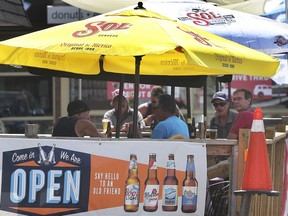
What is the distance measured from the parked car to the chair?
8148mm

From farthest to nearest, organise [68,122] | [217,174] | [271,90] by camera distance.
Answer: [271,90], [68,122], [217,174]

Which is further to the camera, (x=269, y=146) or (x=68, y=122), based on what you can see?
(x=68, y=122)

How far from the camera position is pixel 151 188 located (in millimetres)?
6223

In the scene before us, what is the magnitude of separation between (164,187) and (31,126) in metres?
1.23

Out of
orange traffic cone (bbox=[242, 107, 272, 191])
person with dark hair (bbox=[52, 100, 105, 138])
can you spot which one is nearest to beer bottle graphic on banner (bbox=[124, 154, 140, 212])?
orange traffic cone (bbox=[242, 107, 272, 191])

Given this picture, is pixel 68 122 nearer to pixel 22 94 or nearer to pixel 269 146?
pixel 269 146

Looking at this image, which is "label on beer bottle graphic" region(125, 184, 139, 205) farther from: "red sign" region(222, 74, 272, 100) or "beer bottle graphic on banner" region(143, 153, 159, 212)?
"red sign" region(222, 74, 272, 100)

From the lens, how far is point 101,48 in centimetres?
627

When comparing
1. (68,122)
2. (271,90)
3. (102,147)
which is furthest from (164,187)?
(271,90)

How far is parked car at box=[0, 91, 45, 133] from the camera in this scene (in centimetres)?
1500

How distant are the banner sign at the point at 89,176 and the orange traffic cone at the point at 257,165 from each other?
54cm

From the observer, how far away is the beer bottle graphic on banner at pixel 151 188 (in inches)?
245

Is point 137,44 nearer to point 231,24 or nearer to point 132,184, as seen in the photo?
point 132,184

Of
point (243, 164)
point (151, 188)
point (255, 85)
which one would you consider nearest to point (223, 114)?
point (243, 164)
